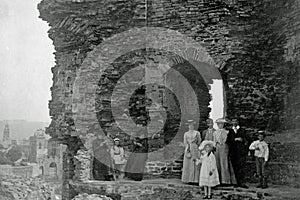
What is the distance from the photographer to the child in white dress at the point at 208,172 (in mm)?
7492

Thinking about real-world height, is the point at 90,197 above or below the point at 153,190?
below

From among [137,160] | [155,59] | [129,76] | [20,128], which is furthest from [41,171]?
[155,59]

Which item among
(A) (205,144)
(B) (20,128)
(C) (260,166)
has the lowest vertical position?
(C) (260,166)

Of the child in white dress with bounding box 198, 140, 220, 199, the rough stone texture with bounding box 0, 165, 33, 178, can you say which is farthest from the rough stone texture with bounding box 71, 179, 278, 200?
the rough stone texture with bounding box 0, 165, 33, 178

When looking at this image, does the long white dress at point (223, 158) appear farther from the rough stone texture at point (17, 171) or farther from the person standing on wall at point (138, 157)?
the rough stone texture at point (17, 171)

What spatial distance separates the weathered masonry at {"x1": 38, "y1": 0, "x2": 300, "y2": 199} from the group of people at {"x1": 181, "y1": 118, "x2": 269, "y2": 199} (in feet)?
2.14

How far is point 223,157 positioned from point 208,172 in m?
0.39

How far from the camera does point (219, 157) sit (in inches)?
308

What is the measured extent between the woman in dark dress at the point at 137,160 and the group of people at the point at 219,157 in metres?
0.75

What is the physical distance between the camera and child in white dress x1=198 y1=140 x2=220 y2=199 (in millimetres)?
7492

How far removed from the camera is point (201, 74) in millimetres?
9297

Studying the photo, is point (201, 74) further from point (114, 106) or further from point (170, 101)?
point (114, 106)

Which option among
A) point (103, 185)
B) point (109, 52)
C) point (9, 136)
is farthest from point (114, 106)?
point (9, 136)

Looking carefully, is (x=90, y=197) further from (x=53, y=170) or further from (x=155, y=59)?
(x=155, y=59)
